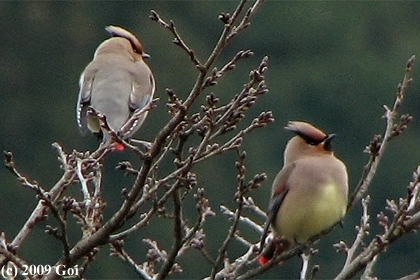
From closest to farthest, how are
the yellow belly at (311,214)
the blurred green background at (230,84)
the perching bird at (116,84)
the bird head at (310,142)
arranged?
the yellow belly at (311,214)
the bird head at (310,142)
the perching bird at (116,84)
the blurred green background at (230,84)

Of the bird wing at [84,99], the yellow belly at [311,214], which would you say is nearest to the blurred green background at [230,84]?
the bird wing at [84,99]

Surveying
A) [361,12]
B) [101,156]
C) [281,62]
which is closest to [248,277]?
[101,156]

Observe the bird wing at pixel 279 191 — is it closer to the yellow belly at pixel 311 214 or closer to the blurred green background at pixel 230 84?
the yellow belly at pixel 311 214

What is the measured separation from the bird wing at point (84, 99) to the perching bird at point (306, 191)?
68.9 inches

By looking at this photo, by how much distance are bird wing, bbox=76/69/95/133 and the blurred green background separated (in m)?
15.0

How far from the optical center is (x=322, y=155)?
598 centimetres

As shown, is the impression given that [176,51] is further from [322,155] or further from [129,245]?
[322,155]

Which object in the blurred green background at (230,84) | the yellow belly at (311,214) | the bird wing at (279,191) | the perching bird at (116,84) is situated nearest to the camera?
the yellow belly at (311,214)

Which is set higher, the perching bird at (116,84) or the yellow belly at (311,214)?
the yellow belly at (311,214)

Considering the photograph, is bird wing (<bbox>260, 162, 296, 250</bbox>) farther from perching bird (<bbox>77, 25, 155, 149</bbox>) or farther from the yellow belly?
perching bird (<bbox>77, 25, 155, 149</bbox>)

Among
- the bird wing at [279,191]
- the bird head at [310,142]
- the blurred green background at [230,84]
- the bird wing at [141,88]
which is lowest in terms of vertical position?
the blurred green background at [230,84]

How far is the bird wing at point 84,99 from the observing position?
300 inches

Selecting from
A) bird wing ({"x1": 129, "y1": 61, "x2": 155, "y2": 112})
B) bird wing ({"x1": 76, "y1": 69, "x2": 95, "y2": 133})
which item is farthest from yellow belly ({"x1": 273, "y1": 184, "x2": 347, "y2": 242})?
bird wing ({"x1": 76, "y1": 69, "x2": 95, "y2": 133})

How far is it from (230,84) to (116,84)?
66.6 ft
